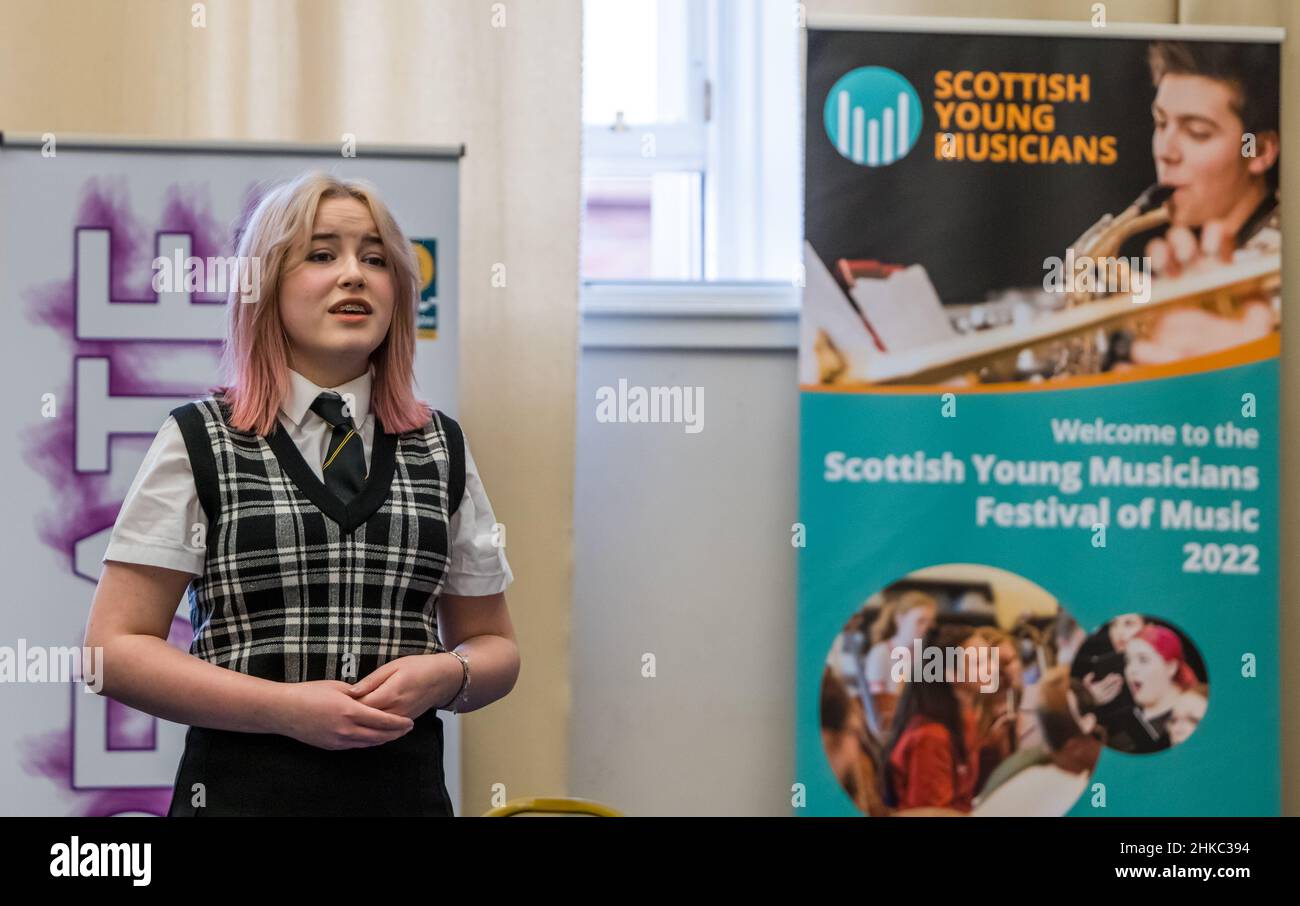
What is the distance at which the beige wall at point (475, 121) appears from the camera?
254 centimetres

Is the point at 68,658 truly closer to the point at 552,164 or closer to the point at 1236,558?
the point at 552,164

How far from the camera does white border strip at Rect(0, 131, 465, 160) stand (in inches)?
91.4

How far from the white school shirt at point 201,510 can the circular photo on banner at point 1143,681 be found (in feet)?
4.45

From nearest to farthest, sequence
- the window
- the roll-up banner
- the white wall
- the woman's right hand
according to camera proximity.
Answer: the woman's right hand, the roll-up banner, the white wall, the window

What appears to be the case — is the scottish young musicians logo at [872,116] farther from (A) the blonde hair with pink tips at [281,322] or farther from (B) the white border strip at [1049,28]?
(A) the blonde hair with pink tips at [281,322]

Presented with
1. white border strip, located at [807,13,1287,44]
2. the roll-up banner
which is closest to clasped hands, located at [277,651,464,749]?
the roll-up banner

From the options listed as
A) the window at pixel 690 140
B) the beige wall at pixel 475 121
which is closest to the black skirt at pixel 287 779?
the beige wall at pixel 475 121

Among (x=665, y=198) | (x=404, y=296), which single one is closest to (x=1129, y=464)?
(x=665, y=198)

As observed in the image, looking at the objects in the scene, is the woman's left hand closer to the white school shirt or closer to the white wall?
the white school shirt

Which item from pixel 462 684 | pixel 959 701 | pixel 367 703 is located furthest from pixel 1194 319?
pixel 367 703

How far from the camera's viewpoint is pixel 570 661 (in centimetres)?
256

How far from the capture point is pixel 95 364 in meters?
2.30

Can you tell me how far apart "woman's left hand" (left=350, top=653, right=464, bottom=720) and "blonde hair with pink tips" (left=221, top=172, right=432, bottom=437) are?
303 millimetres

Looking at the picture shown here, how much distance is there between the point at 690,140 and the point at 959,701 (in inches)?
53.4
